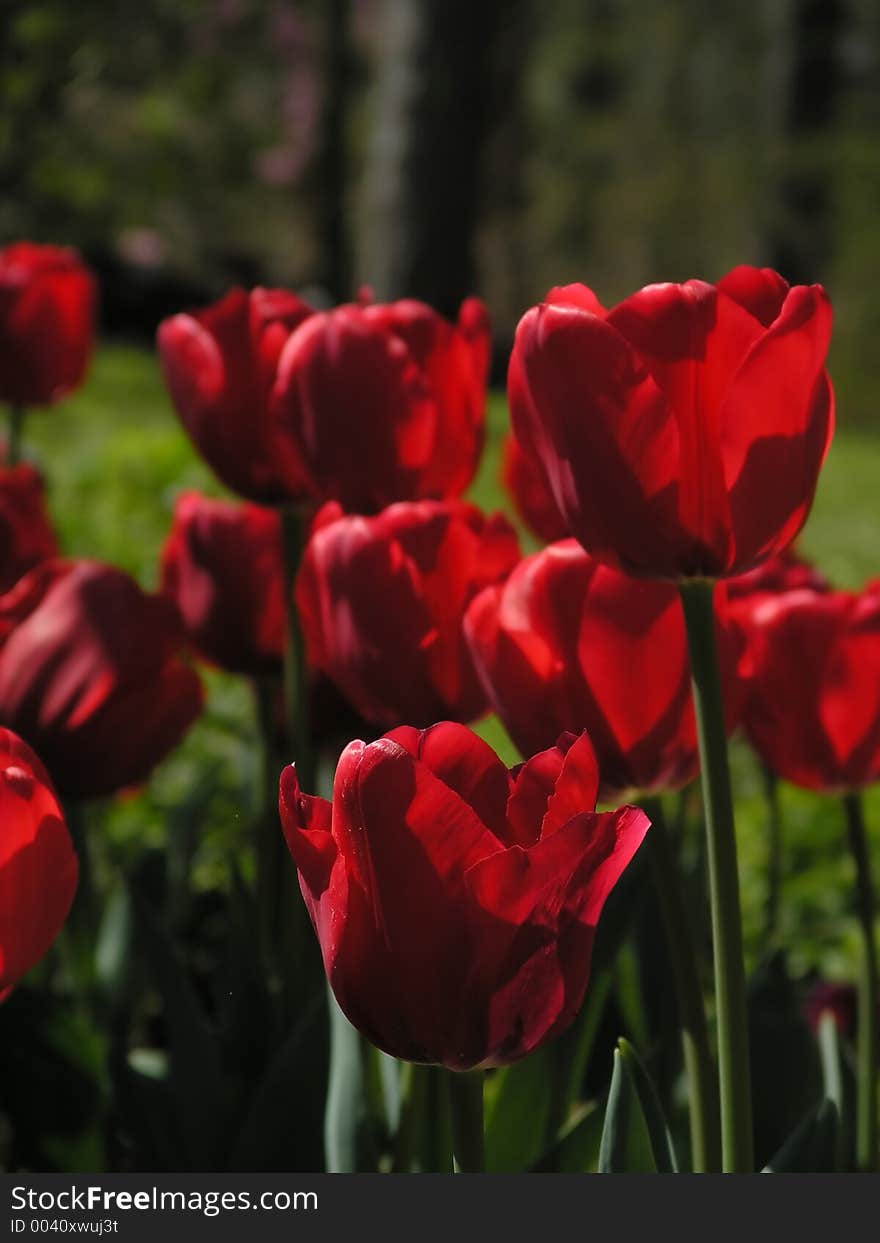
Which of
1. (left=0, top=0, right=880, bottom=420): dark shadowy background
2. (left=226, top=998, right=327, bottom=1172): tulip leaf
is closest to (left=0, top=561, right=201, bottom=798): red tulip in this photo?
(left=226, top=998, right=327, bottom=1172): tulip leaf

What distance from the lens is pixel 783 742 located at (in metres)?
0.96

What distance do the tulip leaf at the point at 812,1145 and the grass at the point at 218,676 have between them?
56 cm

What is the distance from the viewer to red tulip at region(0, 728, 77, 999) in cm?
61

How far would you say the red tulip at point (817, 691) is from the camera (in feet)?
3.11

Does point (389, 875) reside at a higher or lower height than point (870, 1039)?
higher

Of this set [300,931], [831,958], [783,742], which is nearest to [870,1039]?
[783,742]

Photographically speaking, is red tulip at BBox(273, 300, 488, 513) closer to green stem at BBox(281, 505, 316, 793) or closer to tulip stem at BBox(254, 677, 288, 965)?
green stem at BBox(281, 505, 316, 793)

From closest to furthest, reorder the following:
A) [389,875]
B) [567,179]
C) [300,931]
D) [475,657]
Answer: [389,875], [475,657], [300,931], [567,179]

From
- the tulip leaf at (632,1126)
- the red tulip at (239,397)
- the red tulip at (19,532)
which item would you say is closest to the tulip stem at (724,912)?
the tulip leaf at (632,1126)

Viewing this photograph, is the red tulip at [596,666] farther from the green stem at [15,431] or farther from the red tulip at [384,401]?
the green stem at [15,431]

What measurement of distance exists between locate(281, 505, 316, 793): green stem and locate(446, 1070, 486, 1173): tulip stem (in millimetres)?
399

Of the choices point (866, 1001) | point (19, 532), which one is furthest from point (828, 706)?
point (19, 532)

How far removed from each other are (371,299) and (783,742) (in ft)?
1.34

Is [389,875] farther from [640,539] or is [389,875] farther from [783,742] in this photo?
[783,742]
